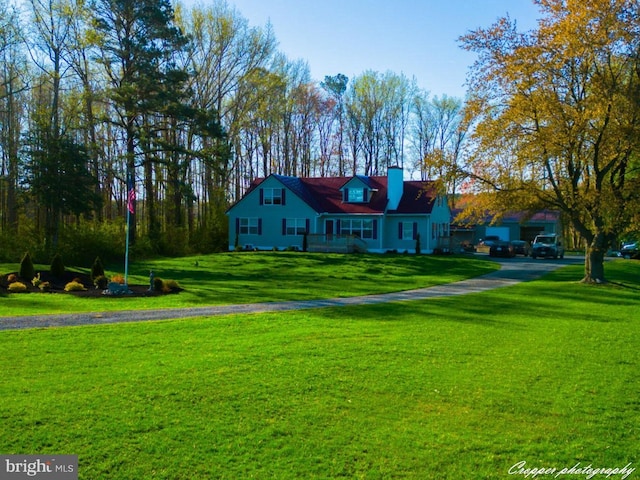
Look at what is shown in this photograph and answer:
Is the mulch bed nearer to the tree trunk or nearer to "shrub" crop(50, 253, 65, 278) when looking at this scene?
"shrub" crop(50, 253, 65, 278)

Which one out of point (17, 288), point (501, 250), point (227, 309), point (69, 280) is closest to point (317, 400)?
point (227, 309)

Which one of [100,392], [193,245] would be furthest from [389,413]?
[193,245]

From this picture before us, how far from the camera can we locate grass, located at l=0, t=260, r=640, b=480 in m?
4.95

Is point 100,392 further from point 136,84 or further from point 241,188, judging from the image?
point 241,188

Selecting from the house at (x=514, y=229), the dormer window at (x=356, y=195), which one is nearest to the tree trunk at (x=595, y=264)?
the dormer window at (x=356, y=195)

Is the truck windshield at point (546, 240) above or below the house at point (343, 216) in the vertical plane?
below

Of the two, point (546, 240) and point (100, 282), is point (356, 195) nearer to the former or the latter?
point (546, 240)

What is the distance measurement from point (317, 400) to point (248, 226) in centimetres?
3759

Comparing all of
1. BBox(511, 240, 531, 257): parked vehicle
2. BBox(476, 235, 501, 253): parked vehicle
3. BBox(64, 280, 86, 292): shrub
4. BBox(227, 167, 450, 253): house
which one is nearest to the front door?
BBox(227, 167, 450, 253): house

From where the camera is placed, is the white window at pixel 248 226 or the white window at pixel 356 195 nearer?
the white window at pixel 356 195

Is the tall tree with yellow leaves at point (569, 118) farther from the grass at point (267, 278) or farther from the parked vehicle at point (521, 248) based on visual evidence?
the parked vehicle at point (521, 248)

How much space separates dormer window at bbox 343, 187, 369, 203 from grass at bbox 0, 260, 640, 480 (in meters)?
31.4

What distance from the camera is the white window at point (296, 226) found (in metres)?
42.1

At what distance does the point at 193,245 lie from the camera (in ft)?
141
